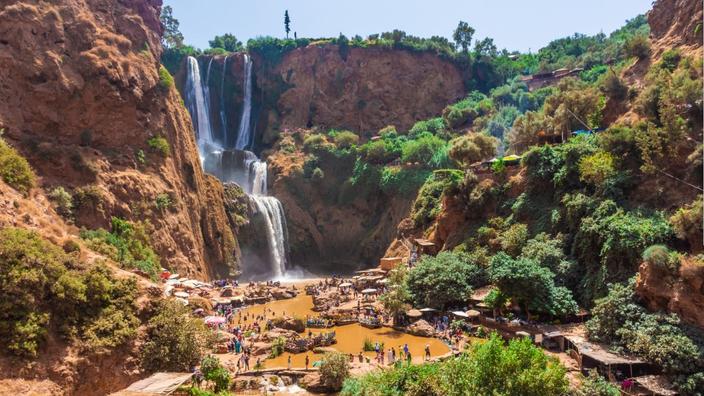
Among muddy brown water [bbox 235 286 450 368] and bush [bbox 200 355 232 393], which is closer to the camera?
bush [bbox 200 355 232 393]

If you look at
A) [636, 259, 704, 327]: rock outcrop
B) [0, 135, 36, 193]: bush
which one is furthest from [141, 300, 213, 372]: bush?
[636, 259, 704, 327]: rock outcrop

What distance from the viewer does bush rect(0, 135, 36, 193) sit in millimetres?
25141

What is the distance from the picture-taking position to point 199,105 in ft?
217

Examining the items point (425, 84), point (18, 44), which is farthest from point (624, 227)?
point (425, 84)

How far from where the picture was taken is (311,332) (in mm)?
28906

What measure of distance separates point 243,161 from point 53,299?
136 ft

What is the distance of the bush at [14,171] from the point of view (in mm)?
25141

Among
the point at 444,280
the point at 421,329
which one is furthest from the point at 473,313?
the point at 421,329

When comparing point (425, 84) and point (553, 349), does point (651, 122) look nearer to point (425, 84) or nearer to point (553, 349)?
point (553, 349)

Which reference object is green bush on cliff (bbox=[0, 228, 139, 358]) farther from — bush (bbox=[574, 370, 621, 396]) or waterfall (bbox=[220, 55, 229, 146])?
waterfall (bbox=[220, 55, 229, 146])

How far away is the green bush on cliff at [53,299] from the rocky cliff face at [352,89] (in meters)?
50.1

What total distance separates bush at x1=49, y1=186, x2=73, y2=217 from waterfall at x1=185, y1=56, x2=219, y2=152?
110ft

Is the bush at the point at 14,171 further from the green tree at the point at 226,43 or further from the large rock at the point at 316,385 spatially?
the green tree at the point at 226,43

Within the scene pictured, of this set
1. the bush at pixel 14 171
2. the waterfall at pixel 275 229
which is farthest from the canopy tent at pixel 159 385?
the waterfall at pixel 275 229
